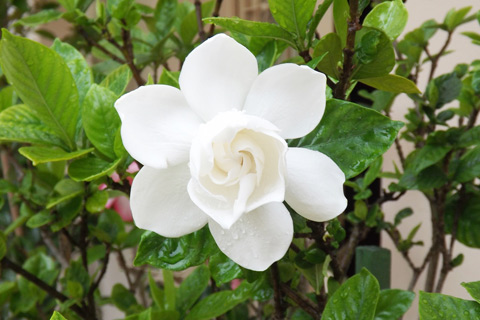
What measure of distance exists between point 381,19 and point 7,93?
0.42 metres

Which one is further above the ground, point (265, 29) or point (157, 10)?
point (265, 29)

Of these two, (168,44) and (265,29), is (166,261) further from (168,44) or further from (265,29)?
(168,44)

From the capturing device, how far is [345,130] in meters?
0.29

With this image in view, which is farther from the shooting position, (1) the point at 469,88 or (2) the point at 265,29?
(1) the point at 469,88

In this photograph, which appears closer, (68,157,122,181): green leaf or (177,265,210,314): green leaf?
(68,157,122,181): green leaf

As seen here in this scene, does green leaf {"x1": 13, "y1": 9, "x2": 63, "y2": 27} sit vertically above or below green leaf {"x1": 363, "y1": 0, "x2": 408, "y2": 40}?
below

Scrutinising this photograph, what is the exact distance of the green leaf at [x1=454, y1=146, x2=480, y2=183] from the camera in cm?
55

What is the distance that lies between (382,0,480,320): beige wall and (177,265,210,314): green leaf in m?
0.53

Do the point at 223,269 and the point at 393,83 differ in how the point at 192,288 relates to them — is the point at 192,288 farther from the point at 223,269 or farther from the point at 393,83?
the point at 393,83

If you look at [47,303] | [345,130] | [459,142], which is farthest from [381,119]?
[47,303]

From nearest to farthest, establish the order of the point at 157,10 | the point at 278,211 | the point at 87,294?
1. the point at 278,211
2. the point at 87,294
3. the point at 157,10

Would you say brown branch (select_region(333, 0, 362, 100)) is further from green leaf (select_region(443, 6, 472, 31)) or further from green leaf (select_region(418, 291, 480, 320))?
green leaf (select_region(443, 6, 472, 31))

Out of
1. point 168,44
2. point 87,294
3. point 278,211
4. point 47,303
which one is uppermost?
point 278,211

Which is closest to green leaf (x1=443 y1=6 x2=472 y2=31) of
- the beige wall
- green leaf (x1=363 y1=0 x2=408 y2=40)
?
the beige wall
